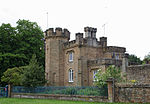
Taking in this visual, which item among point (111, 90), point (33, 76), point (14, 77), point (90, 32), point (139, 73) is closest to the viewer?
point (111, 90)

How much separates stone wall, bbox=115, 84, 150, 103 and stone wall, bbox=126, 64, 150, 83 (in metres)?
4.93

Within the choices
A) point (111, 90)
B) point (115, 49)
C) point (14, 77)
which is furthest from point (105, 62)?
point (111, 90)

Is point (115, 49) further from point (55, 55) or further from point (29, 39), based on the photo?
point (29, 39)

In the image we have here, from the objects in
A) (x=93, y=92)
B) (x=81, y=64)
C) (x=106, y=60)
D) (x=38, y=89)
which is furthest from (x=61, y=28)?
(x=93, y=92)

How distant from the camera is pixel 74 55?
119ft

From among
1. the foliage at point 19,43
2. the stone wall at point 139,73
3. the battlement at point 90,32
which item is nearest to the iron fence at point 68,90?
the stone wall at point 139,73

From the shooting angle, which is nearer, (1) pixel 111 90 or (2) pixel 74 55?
(1) pixel 111 90

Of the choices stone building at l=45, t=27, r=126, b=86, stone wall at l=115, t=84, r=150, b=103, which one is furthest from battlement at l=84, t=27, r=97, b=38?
stone wall at l=115, t=84, r=150, b=103

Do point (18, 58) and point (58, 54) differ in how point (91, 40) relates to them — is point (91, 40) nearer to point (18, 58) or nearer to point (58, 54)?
point (58, 54)

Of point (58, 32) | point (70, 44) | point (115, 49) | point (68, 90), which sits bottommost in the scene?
point (68, 90)

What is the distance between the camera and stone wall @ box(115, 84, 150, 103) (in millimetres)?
16328

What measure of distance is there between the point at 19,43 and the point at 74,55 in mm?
12253

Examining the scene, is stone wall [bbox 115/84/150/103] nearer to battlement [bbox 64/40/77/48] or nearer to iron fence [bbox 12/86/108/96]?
iron fence [bbox 12/86/108/96]

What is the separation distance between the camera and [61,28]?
37.8 meters
